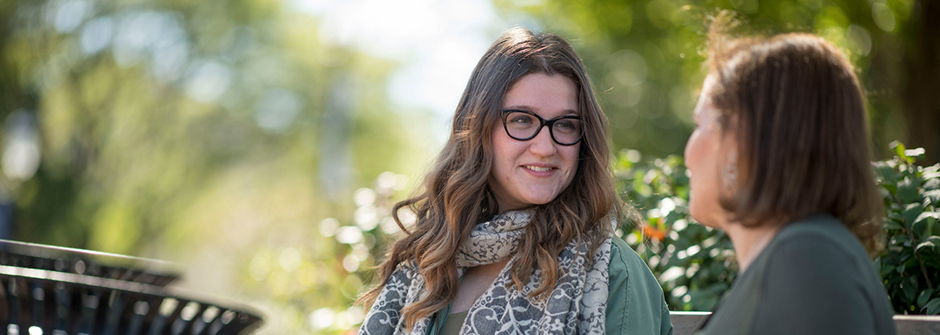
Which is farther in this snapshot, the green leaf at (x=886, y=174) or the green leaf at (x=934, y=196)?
the green leaf at (x=886, y=174)

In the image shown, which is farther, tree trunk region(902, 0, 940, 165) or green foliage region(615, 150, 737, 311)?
tree trunk region(902, 0, 940, 165)

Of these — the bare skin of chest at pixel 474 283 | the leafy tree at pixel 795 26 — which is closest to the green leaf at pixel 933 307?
the leafy tree at pixel 795 26

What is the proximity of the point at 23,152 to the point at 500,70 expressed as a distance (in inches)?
576

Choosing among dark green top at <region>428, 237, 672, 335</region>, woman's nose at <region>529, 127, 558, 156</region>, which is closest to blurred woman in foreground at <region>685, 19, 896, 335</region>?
dark green top at <region>428, 237, 672, 335</region>

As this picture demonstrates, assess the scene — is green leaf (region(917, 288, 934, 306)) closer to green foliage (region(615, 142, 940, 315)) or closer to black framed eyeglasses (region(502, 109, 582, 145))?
green foliage (region(615, 142, 940, 315))

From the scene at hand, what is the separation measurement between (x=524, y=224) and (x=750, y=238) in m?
1.04

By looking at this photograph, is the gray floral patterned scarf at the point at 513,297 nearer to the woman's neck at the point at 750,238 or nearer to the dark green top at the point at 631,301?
the dark green top at the point at 631,301

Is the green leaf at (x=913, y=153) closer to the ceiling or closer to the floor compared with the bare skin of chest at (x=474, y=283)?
closer to the ceiling

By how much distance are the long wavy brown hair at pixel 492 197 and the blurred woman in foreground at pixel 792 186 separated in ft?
3.11

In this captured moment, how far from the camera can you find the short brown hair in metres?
1.10

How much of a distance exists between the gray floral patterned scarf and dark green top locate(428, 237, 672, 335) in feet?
0.10

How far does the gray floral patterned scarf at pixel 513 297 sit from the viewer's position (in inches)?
77.7

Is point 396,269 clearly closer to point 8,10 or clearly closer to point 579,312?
point 579,312

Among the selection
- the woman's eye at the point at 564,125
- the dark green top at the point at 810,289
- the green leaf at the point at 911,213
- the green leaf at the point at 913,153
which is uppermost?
the dark green top at the point at 810,289
